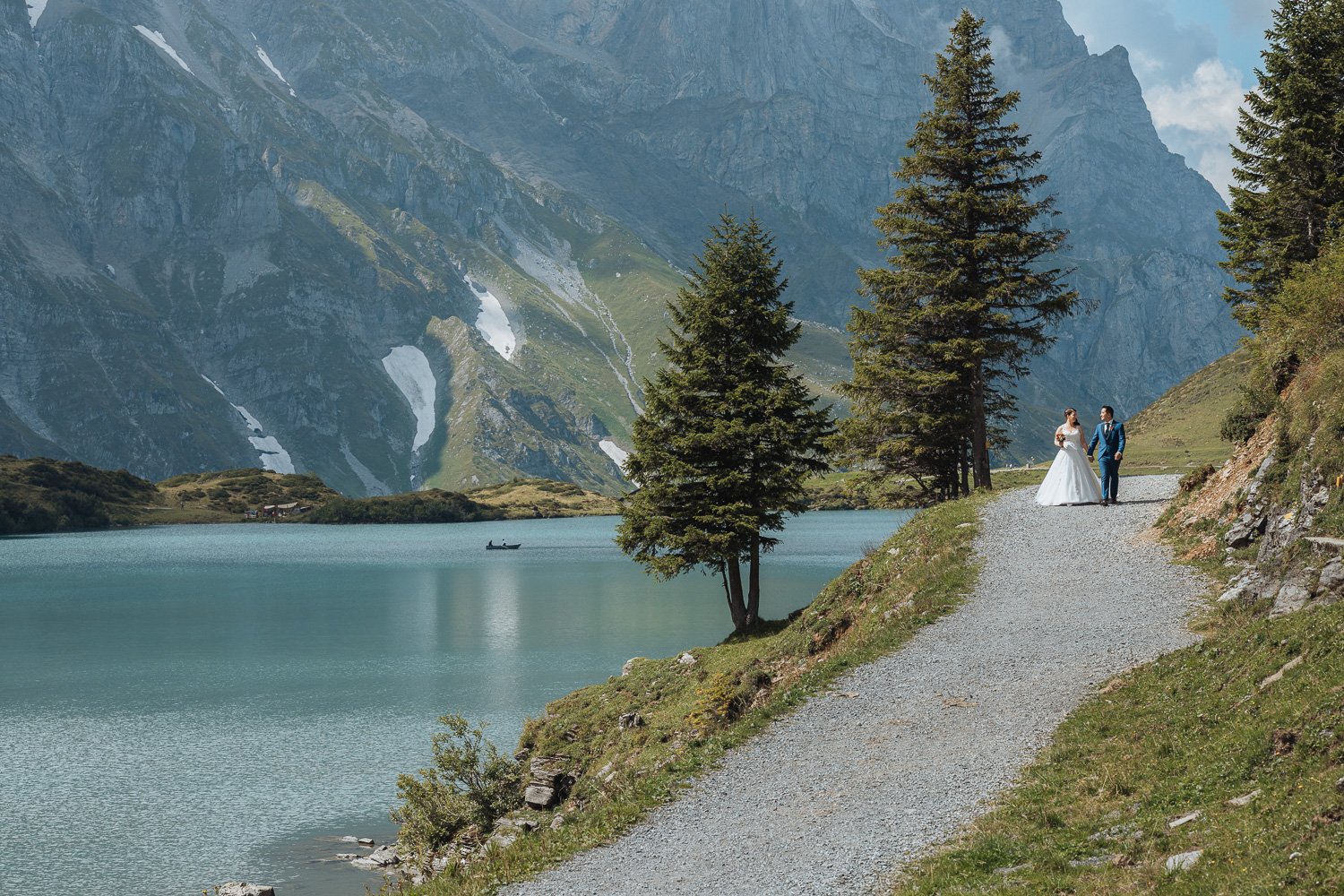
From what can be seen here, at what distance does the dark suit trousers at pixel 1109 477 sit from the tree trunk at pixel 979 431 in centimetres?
726

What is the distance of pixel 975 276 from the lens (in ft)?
152

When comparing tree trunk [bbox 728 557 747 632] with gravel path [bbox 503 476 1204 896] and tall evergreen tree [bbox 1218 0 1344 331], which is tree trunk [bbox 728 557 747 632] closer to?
gravel path [bbox 503 476 1204 896]

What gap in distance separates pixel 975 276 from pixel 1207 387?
11951cm

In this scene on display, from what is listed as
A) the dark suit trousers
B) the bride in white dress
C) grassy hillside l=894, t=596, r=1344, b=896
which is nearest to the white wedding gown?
the bride in white dress

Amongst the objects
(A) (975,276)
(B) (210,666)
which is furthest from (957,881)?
(B) (210,666)

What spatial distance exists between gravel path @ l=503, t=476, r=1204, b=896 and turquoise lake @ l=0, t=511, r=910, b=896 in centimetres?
1910

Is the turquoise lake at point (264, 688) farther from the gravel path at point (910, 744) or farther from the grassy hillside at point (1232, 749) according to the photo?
the grassy hillside at point (1232, 749)

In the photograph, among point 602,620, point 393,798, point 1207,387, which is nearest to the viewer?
point 393,798

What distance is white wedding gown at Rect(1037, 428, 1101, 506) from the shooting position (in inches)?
1506

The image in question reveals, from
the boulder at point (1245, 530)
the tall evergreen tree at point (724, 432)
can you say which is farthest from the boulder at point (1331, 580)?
the tall evergreen tree at point (724, 432)

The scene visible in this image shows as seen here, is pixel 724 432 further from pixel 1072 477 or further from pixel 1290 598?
pixel 1290 598

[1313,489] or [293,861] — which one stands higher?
[1313,489]

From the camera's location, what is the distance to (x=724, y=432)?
42469 mm

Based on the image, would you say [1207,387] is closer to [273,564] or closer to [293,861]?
[273,564]
